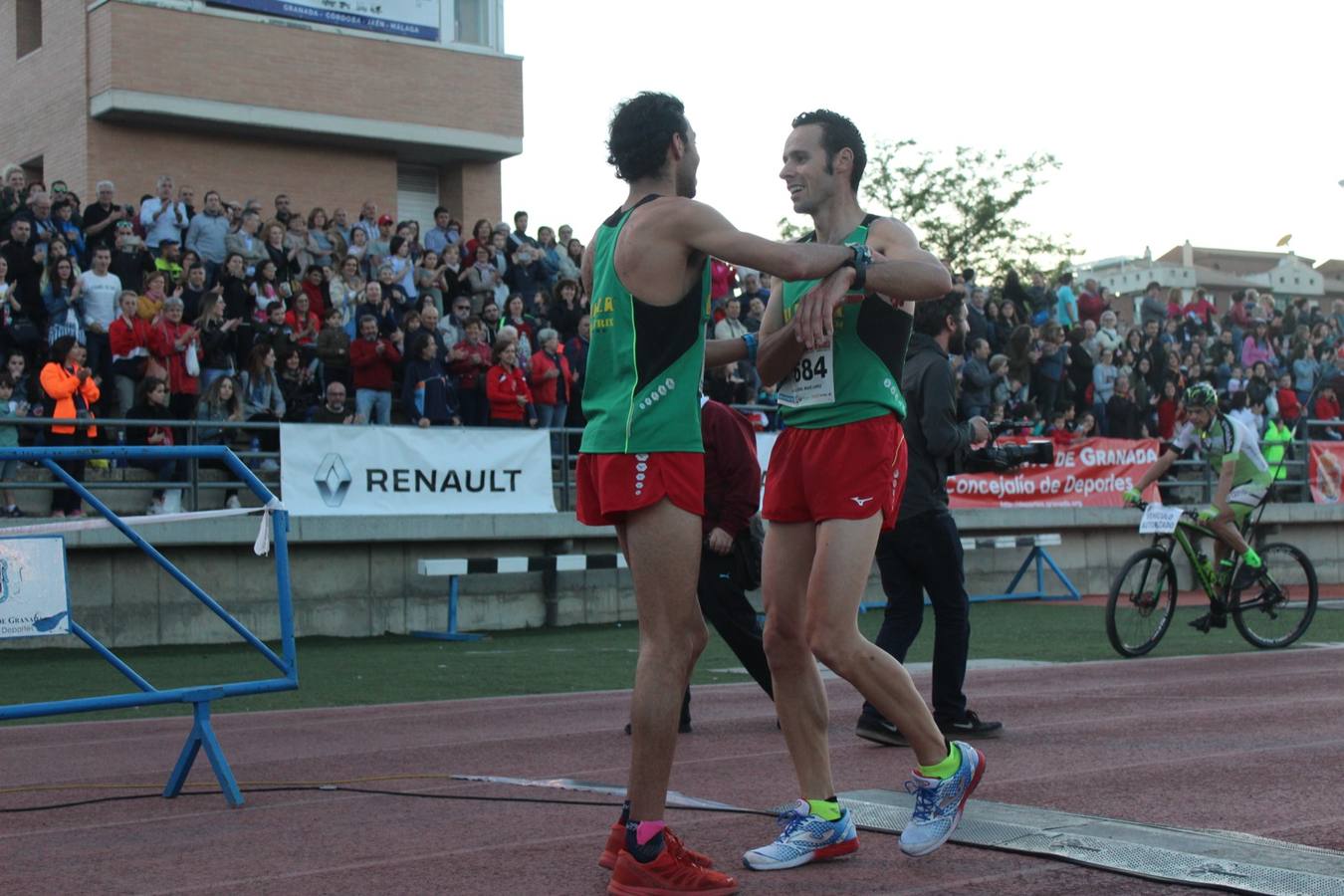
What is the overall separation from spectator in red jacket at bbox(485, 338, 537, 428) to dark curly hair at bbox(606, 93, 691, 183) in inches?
536

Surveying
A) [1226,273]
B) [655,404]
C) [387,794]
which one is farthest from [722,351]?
[1226,273]

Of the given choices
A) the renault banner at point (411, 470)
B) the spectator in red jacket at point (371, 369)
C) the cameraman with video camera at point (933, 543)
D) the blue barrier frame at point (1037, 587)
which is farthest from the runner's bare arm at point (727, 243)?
the blue barrier frame at point (1037, 587)

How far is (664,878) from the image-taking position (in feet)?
14.7

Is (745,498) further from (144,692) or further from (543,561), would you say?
(543,561)

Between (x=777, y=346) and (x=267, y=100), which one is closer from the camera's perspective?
(x=777, y=346)

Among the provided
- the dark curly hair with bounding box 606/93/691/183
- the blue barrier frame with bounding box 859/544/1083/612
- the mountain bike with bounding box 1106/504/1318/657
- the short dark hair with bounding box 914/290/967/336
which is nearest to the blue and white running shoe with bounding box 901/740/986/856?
the dark curly hair with bounding box 606/93/691/183

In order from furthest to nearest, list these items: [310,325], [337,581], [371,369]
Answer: [310,325] < [371,369] < [337,581]

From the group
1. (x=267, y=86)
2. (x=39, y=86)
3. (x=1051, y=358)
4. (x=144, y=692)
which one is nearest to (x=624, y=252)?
(x=144, y=692)

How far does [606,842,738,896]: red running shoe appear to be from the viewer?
4.46 metres

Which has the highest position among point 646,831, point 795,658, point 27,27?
point 27,27

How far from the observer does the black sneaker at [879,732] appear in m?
7.84

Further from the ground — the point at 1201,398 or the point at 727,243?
the point at 727,243

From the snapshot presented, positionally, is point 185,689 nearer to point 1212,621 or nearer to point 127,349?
point 1212,621

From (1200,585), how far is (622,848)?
33.6ft
